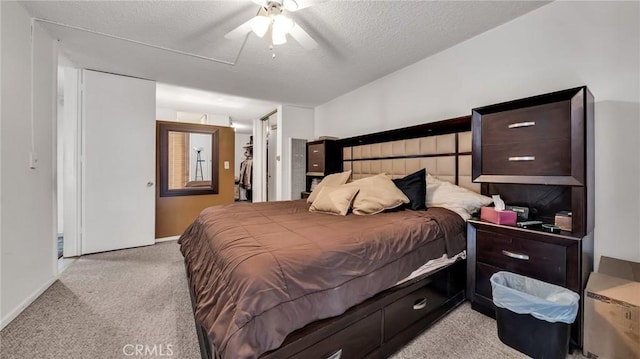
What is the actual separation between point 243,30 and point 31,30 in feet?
6.54

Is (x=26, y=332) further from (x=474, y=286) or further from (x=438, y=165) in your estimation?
(x=438, y=165)

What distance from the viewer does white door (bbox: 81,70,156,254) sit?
11.1 ft

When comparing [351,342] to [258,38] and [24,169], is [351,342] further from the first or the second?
[24,169]

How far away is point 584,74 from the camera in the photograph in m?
1.88

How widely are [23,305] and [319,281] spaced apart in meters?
2.61

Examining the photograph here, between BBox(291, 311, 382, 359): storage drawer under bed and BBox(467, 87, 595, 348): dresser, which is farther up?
BBox(467, 87, 595, 348): dresser

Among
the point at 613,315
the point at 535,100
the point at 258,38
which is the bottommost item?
the point at 613,315

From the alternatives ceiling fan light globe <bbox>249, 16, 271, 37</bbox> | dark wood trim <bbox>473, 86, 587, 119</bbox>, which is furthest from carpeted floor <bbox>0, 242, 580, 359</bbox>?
ceiling fan light globe <bbox>249, 16, 271, 37</bbox>

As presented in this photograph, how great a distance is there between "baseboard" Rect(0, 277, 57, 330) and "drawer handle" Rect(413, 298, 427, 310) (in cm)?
294

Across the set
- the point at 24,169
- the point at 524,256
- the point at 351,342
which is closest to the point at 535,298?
the point at 524,256

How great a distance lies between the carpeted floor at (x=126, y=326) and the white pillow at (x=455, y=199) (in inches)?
32.3

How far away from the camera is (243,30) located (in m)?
2.00

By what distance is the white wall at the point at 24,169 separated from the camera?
1.87 m

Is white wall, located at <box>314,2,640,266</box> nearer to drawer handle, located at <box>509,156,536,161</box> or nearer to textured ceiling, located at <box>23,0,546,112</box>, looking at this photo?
textured ceiling, located at <box>23,0,546,112</box>
